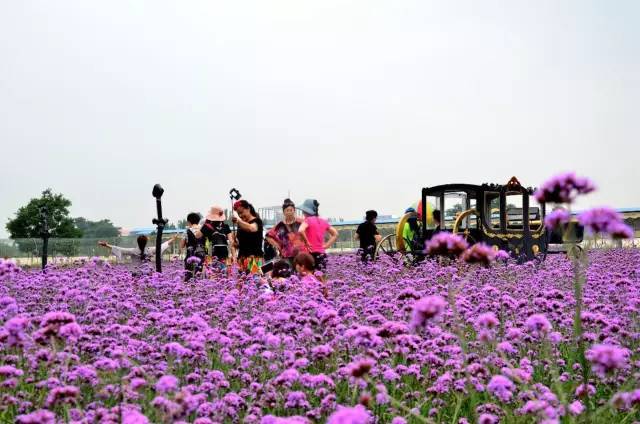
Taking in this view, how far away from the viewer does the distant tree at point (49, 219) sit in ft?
308

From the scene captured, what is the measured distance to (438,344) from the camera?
5906mm

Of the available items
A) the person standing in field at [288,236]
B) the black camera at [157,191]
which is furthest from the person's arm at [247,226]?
the black camera at [157,191]

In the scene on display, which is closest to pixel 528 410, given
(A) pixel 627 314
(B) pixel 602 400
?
(B) pixel 602 400

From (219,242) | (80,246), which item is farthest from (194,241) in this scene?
(80,246)

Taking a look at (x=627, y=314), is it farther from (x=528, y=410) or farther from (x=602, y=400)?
(x=528, y=410)

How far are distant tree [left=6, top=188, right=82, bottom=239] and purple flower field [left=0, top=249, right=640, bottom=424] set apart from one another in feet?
292

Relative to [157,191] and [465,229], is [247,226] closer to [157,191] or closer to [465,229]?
[157,191]

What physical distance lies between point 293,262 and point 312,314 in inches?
162

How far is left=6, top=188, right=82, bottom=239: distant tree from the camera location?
9381 cm

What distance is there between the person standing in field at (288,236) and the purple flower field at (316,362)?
5.21ft

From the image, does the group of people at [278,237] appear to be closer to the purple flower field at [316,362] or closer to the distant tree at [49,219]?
the purple flower field at [316,362]

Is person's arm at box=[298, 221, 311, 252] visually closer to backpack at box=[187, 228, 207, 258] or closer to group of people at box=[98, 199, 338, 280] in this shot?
group of people at box=[98, 199, 338, 280]

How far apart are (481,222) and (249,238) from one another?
6523mm

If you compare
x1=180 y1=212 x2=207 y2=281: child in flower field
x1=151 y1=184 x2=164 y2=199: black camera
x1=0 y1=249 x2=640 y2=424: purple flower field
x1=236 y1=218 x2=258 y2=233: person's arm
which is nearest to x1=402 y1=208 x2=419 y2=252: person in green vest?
x1=151 y1=184 x2=164 y2=199: black camera
